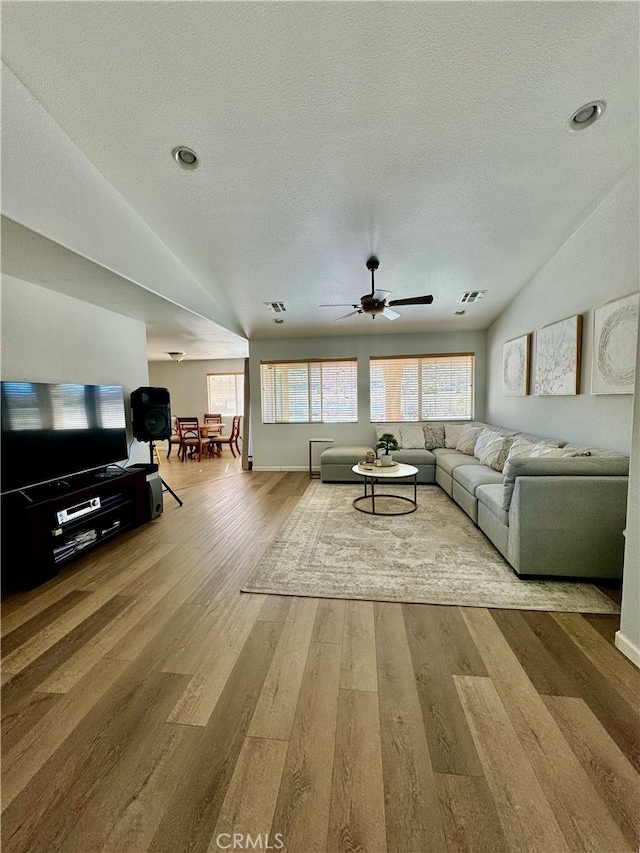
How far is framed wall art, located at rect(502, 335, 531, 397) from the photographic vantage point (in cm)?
418

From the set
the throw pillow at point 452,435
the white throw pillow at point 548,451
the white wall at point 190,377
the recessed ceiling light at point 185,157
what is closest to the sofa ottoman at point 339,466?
the throw pillow at point 452,435

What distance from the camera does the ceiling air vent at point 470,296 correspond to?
4371 millimetres

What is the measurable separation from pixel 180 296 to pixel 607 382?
13.3ft

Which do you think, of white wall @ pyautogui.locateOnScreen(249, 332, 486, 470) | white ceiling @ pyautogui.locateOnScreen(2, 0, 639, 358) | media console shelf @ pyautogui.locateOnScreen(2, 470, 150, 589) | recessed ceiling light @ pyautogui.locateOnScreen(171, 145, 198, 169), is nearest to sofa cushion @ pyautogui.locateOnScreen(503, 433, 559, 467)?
white ceiling @ pyautogui.locateOnScreen(2, 0, 639, 358)

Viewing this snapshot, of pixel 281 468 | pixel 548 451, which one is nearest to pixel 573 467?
pixel 548 451

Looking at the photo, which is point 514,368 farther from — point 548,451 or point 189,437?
point 189,437

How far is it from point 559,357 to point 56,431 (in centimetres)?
482

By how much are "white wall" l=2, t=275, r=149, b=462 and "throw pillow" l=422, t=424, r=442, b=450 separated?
14.2ft

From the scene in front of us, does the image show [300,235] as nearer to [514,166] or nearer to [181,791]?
[514,166]

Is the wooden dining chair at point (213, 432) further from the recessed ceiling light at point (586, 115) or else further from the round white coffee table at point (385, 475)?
the recessed ceiling light at point (586, 115)

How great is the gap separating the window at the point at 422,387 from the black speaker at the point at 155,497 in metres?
3.78

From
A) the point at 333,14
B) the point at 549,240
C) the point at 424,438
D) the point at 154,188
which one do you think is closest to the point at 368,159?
the point at 333,14

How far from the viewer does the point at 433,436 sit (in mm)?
5555

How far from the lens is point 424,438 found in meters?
5.54
